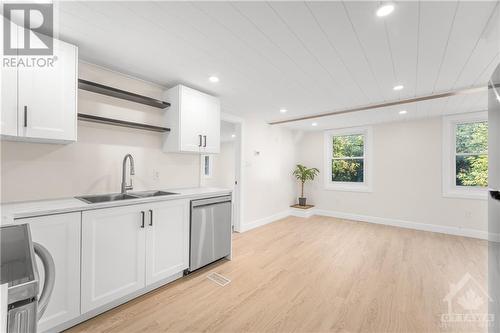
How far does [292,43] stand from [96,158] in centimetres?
228

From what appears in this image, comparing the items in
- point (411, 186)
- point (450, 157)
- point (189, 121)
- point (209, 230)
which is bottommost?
point (209, 230)

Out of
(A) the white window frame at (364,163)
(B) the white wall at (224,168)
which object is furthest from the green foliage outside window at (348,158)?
(B) the white wall at (224,168)

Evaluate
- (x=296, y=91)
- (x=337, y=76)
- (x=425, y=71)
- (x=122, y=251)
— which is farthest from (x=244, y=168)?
(x=425, y=71)

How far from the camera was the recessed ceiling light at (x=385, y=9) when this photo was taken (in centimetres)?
139

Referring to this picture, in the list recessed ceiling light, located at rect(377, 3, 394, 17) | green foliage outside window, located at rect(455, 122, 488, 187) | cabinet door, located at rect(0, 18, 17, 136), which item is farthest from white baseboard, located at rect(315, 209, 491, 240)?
cabinet door, located at rect(0, 18, 17, 136)

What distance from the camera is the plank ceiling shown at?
1462 millimetres

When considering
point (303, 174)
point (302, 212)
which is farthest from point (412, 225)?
point (303, 174)

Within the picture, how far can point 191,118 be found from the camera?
278 centimetres

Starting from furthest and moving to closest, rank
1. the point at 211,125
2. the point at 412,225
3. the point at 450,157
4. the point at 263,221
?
1. the point at 263,221
2. the point at 412,225
3. the point at 450,157
4. the point at 211,125

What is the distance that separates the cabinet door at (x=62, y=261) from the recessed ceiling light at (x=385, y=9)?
2673 millimetres

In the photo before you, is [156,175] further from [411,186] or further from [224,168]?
[224,168]

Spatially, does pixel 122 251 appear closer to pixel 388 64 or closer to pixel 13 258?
pixel 13 258

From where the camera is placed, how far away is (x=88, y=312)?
175 centimetres

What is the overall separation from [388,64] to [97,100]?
10.2ft
